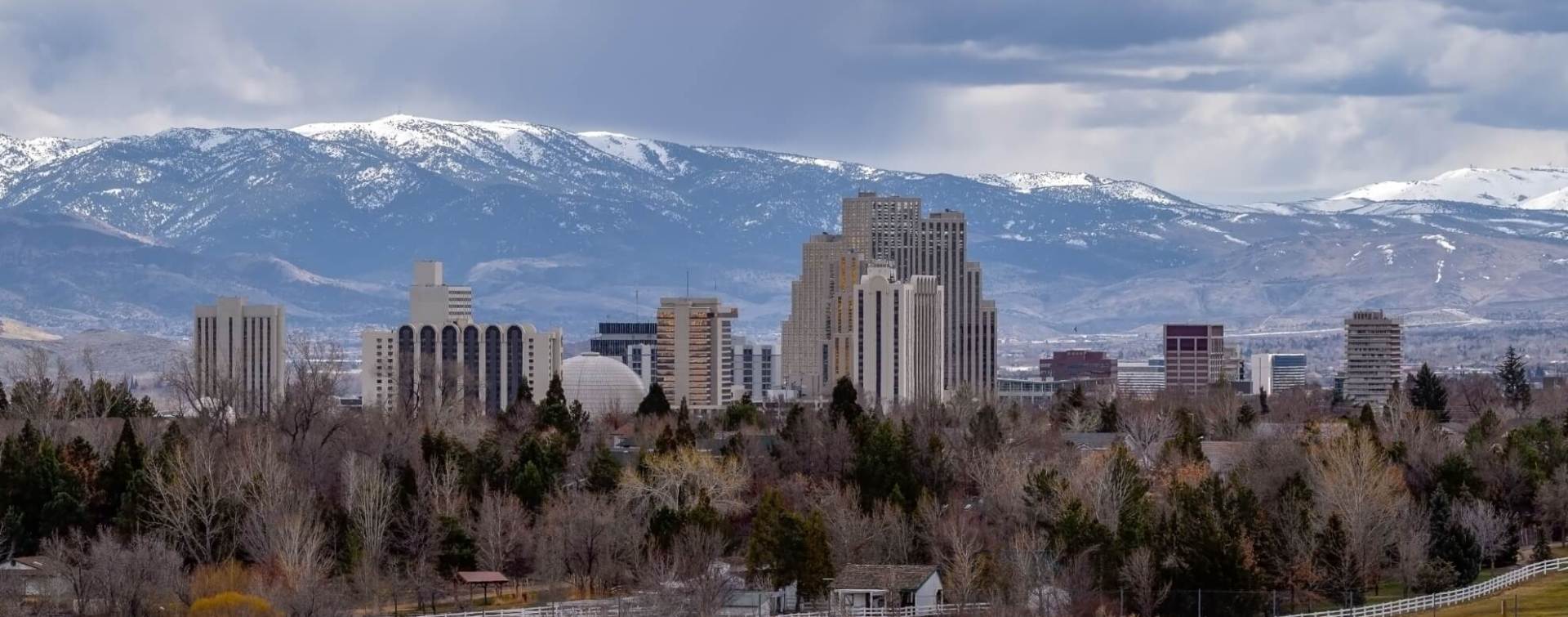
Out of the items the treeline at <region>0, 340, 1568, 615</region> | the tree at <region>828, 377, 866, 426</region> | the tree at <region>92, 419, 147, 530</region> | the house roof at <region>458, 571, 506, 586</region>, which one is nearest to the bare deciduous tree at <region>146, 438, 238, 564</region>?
the treeline at <region>0, 340, 1568, 615</region>

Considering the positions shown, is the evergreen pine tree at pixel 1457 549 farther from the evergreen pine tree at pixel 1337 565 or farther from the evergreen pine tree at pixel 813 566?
the evergreen pine tree at pixel 813 566

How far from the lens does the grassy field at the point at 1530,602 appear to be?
8781 cm

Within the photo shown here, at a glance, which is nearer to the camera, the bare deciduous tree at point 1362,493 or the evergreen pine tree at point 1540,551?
the bare deciduous tree at point 1362,493

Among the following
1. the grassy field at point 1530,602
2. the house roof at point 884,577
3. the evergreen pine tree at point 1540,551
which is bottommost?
the grassy field at point 1530,602

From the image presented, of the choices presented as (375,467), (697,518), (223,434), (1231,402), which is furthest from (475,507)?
(1231,402)

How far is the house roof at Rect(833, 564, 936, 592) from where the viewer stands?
92.7 m

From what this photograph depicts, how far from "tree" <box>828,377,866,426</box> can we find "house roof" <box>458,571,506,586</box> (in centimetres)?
3573

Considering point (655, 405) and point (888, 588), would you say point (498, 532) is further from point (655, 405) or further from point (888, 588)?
point (655, 405)

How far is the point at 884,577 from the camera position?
3693 inches

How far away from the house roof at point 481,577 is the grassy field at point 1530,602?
1263 inches

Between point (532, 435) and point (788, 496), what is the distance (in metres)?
13.2

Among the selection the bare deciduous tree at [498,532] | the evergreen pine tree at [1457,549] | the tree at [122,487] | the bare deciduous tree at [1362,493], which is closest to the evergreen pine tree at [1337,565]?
the bare deciduous tree at [1362,493]

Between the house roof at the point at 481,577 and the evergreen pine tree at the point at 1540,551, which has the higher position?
the evergreen pine tree at the point at 1540,551

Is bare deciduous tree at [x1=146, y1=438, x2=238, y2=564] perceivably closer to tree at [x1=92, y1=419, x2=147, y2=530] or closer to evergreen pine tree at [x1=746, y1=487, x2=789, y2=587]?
tree at [x1=92, y1=419, x2=147, y2=530]
